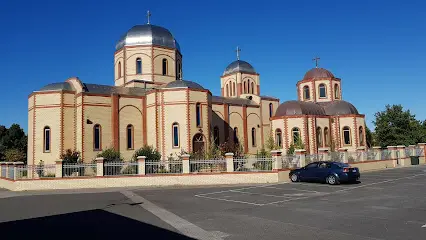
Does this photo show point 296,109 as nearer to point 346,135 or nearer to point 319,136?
point 319,136

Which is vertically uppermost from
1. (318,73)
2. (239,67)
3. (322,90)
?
(239,67)

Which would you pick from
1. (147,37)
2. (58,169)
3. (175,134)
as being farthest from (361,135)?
(58,169)

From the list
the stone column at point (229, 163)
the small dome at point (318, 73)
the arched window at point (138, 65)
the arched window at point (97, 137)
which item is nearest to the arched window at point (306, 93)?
the small dome at point (318, 73)

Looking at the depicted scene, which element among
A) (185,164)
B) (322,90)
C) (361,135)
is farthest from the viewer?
(322,90)

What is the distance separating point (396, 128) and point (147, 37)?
32958mm

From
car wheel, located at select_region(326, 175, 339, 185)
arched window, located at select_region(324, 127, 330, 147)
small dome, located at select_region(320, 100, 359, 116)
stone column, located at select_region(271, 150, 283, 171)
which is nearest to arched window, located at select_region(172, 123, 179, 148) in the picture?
stone column, located at select_region(271, 150, 283, 171)

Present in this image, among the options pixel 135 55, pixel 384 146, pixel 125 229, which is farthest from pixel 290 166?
pixel 384 146

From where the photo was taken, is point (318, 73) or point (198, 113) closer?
point (198, 113)

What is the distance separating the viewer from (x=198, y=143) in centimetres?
2770

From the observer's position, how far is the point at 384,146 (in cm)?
4516

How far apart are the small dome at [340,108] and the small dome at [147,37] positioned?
56.3 feet

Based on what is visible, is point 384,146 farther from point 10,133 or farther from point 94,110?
point 10,133

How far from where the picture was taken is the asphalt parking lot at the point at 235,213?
8.13 meters

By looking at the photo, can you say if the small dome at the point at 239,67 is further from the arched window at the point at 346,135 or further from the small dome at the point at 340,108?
the arched window at the point at 346,135
